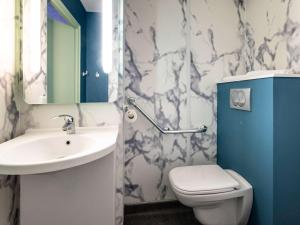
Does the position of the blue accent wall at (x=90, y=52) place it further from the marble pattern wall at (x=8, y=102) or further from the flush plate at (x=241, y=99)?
the flush plate at (x=241, y=99)

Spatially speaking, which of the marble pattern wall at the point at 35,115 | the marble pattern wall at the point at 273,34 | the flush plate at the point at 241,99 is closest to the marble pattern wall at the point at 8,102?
the marble pattern wall at the point at 35,115

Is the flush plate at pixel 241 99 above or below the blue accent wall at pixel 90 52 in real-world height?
below

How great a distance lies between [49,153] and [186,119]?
106cm

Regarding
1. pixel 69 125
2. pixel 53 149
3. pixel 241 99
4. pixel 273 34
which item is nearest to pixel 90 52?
pixel 69 125

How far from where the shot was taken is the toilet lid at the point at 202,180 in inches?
47.2

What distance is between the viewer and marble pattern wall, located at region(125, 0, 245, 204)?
162 centimetres

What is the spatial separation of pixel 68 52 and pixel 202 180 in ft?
3.90

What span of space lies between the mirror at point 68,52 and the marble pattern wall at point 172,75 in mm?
280

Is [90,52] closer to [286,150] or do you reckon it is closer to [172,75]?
[172,75]

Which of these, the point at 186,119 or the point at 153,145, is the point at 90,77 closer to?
the point at 153,145

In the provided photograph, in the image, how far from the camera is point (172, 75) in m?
1.66

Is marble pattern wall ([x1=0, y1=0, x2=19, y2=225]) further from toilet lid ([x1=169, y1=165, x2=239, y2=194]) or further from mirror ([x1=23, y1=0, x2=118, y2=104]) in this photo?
toilet lid ([x1=169, y1=165, x2=239, y2=194])

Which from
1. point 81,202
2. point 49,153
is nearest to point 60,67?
point 49,153

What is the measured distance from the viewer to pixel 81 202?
1.09 meters
